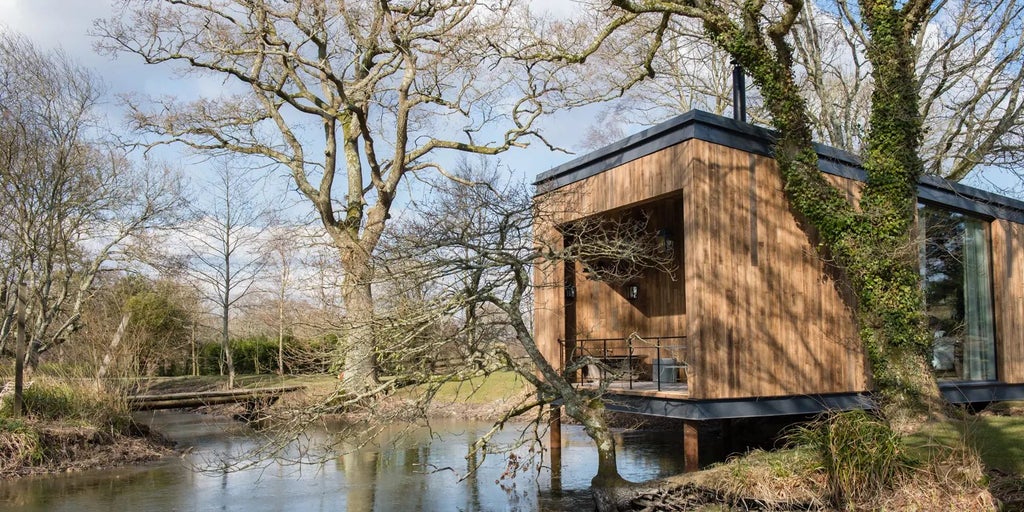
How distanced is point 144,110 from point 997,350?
686 inches

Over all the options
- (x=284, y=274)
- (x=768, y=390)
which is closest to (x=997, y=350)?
(x=768, y=390)

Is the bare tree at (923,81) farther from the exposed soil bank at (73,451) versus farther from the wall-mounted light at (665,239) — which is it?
the exposed soil bank at (73,451)

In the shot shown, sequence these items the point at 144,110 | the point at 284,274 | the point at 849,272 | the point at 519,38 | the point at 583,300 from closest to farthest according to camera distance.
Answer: the point at 849,272
the point at 583,300
the point at 519,38
the point at 144,110
the point at 284,274

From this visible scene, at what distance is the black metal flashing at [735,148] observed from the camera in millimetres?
9234

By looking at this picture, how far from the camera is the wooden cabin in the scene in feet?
29.6

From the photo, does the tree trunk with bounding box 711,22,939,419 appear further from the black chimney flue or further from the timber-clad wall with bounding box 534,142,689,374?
the timber-clad wall with bounding box 534,142,689,374

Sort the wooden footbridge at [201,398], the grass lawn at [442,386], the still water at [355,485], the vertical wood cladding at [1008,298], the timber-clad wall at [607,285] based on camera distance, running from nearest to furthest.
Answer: the still water at [355,485] → the timber-clad wall at [607,285] → the vertical wood cladding at [1008,298] → the wooden footbridge at [201,398] → the grass lawn at [442,386]

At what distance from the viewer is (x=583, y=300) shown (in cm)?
1240

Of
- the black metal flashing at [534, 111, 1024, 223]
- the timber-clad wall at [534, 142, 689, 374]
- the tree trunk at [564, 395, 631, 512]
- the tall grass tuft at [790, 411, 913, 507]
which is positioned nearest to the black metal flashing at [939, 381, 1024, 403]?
the black metal flashing at [534, 111, 1024, 223]

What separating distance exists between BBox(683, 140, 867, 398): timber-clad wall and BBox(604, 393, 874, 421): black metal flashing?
0.35ft

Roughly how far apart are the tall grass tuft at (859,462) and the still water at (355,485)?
2690 millimetres

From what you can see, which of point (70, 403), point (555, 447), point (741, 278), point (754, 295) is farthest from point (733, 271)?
point (70, 403)

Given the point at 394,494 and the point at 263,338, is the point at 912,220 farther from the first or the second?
the point at 263,338

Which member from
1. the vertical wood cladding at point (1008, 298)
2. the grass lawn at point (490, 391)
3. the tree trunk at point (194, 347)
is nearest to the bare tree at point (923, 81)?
the vertical wood cladding at point (1008, 298)
